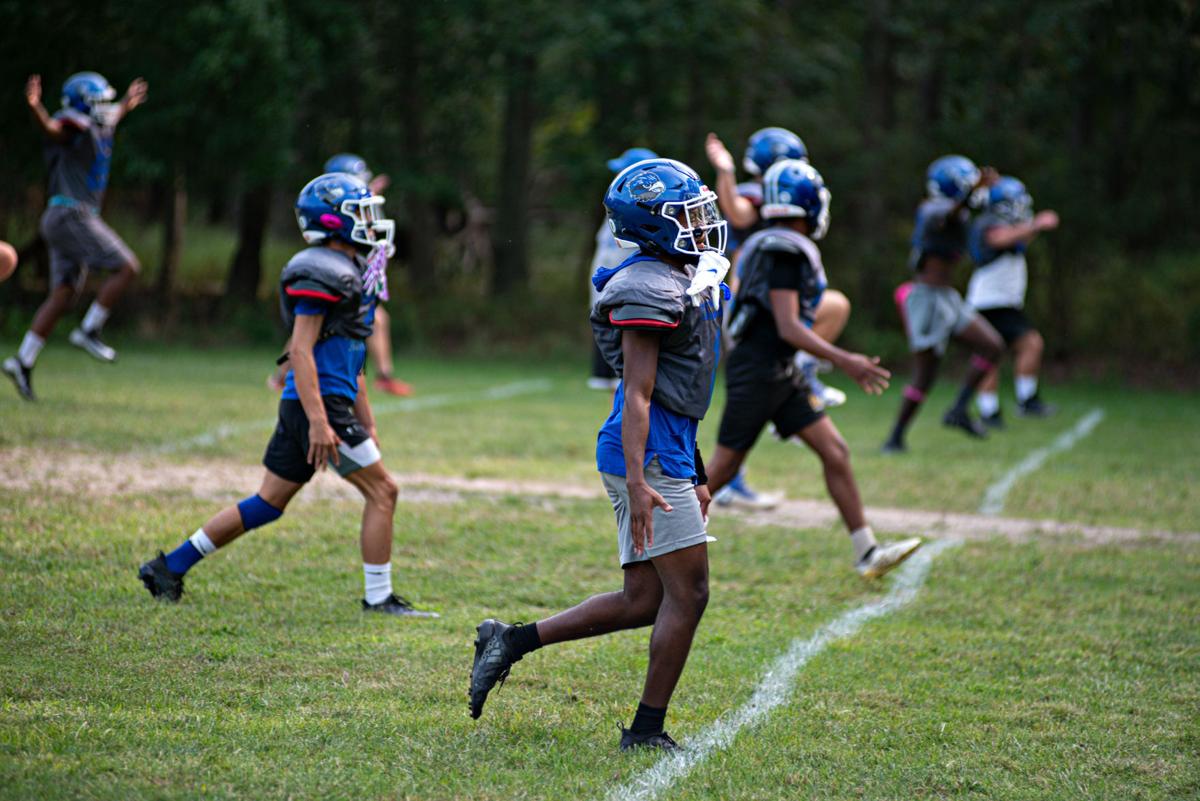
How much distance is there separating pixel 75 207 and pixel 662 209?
8.29 meters

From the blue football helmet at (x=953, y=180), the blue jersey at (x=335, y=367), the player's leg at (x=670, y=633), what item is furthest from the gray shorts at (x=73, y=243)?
the player's leg at (x=670, y=633)

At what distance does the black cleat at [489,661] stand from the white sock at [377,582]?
137 centimetres

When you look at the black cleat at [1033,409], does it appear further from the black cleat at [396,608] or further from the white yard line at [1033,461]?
the black cleat at [396,608]

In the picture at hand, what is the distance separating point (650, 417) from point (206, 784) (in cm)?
167

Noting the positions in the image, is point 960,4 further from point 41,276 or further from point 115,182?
point 41,276

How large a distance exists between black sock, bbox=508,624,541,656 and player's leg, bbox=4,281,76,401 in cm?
759

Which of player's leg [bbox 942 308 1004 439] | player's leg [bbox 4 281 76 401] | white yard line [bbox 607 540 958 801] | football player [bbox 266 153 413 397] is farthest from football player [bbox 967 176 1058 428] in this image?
player's leg [bbox 4 281 76 401]

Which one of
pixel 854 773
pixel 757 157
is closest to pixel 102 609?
pixel 854 773

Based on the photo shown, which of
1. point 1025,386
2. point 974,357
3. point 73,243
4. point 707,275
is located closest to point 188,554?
point 707,275

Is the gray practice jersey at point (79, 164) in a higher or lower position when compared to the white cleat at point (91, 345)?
higher

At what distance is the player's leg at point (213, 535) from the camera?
575 centimetres

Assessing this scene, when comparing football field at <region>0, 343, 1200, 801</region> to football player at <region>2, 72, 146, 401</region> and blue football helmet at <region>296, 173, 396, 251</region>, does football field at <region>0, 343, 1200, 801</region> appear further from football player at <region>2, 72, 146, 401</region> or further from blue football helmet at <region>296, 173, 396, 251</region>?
blue football helmet at <region>296, 173, 396, 251</region>

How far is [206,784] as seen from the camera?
12.4 ft

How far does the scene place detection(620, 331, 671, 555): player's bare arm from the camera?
4.11 m
